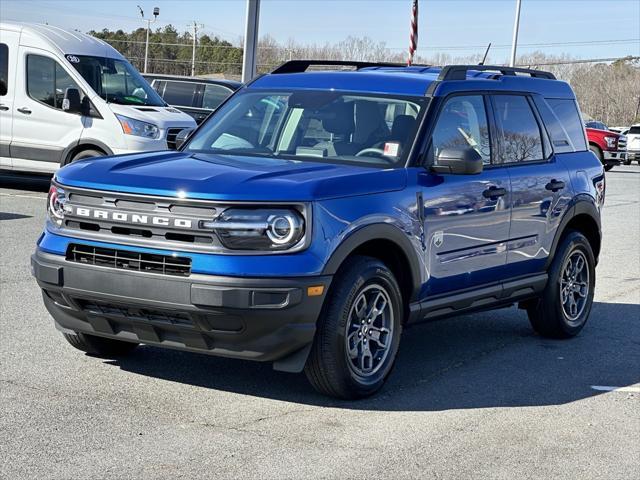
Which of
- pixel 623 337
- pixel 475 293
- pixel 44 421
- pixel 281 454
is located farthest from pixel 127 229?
pixel 623 337

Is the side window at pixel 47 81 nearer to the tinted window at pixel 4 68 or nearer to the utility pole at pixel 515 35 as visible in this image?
the tinted window at pixel 4 68

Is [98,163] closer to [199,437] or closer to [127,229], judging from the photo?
[127,229]

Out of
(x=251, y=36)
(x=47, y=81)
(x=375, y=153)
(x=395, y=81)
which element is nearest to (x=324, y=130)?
(x=375, y=153)

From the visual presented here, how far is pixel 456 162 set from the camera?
22.0 feet

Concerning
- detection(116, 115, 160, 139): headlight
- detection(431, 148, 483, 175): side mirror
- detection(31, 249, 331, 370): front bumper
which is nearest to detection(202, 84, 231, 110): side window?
detection(116, 115, 160, 139): headlight

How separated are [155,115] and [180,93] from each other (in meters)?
5.45

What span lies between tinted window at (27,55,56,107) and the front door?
10037mm

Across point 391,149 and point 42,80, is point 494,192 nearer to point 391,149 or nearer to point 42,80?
point 391,149

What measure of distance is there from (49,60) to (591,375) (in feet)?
36.5

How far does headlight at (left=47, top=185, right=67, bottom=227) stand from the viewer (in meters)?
6.16

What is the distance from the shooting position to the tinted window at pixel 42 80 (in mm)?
16172

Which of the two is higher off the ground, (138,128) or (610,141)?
(138,128)

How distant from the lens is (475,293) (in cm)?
725

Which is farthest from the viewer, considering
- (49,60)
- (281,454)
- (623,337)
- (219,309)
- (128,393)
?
(49,60)
